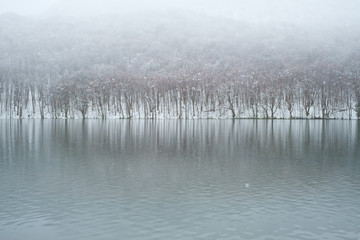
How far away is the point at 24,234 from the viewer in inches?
565

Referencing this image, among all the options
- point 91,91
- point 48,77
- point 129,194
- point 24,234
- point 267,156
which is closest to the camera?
point 24,234

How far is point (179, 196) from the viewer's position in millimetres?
20125

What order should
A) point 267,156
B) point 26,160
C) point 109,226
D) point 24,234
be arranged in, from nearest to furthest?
point 24,234, point 109,226, point 26,160, point 267,156

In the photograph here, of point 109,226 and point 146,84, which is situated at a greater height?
point 146,84

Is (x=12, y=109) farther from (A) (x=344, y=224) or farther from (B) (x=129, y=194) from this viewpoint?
(A) (x=344, y=224)

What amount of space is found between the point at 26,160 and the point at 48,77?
5782 inches

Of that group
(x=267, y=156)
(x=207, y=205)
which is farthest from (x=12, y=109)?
(x=207, y=205)

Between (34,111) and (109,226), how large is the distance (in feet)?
457

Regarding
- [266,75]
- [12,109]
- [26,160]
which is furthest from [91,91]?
[26,160]

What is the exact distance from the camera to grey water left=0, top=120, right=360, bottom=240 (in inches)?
589

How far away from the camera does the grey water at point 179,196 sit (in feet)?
49.1

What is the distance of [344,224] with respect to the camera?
15.7 meters

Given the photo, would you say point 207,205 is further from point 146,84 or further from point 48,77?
point 48,77

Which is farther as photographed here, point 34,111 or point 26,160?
point 34,111
